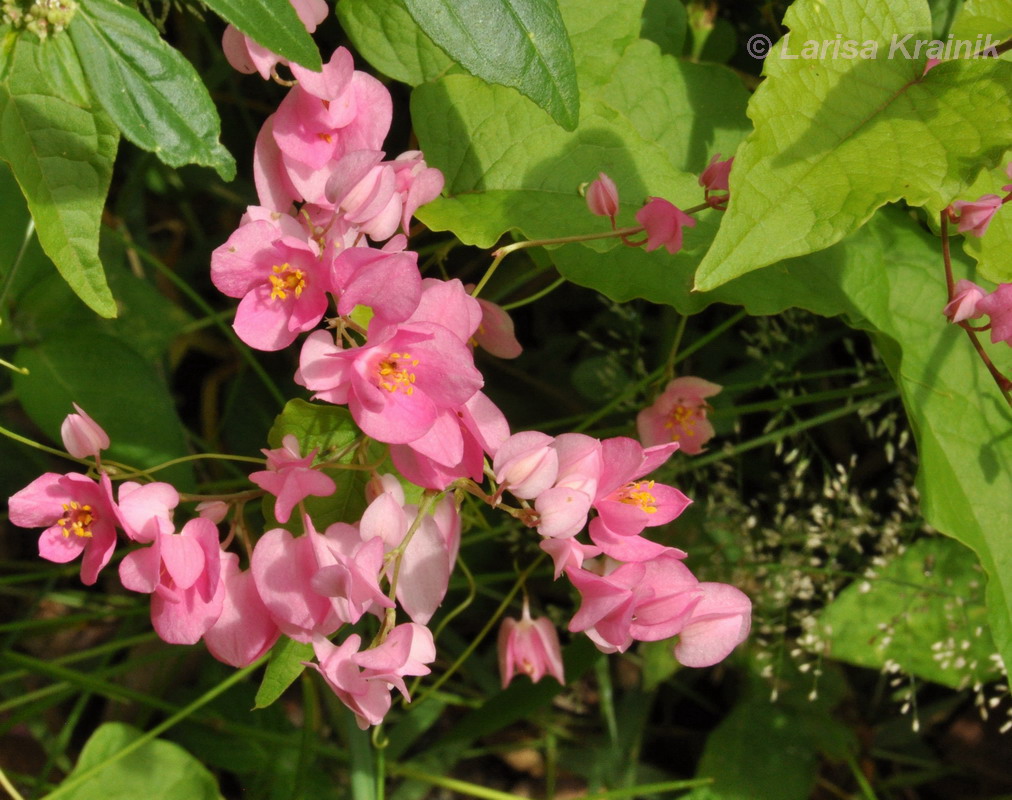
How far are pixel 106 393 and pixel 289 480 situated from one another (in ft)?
1.26

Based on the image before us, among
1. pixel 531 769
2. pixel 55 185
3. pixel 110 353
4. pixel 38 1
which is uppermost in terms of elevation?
pixel 38 1

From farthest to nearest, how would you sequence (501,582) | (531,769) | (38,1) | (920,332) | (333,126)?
1. (531,769)
2. (501,582)
3. (920,332)
4. (333,126)
5. (38,1)

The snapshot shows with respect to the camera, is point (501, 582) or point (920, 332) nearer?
point (920, 332)

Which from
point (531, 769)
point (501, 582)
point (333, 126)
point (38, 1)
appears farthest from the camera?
point (531, 769)

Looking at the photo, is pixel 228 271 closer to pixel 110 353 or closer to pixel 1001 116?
pixel 110 353

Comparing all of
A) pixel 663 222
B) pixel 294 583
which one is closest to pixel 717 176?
pixel 663 222

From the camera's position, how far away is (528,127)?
734mm

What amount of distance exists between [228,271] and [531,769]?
0.92 meters

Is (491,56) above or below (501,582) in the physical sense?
above

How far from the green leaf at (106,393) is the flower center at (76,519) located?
207 mm

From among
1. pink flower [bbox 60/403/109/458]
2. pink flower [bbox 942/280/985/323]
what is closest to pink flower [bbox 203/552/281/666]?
pink flower [bbox 60/403/109/458]

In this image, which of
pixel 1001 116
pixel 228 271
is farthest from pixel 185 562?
pixel 1001 116

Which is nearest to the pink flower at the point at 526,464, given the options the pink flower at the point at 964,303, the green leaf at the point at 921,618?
the pink flower at the point at 964,303

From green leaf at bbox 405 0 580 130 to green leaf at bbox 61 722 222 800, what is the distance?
71 centimetres
